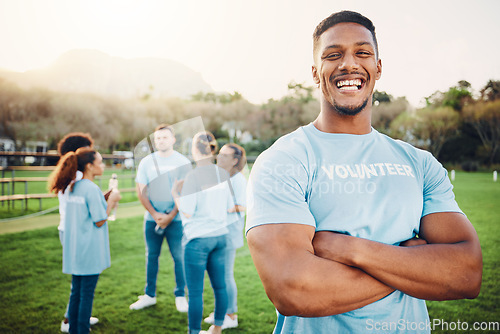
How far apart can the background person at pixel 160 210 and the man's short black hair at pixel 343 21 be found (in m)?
3.10

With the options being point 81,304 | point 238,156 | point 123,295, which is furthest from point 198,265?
point 123,295

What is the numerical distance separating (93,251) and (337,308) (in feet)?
9.44

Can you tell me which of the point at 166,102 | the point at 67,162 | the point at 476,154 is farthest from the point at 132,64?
the point at 67,162

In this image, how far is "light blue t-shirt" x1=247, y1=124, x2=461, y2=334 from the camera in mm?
1246

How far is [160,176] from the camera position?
445cm

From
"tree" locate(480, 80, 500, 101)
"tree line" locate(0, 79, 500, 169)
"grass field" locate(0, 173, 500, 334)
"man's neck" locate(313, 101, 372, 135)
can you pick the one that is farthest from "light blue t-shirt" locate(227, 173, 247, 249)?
"tree" locate(480, 80, 500, 101)

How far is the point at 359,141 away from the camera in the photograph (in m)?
1.47

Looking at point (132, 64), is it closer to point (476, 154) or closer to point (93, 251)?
point (476, 154)

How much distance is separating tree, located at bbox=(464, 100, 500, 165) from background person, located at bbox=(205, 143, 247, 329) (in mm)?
48554

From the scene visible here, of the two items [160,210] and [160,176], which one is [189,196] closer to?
[160,210]

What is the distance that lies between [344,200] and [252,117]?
60.9m

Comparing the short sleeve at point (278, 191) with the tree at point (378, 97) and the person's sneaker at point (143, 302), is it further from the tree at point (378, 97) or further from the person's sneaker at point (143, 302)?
the person's sneaker at point (143, 302)

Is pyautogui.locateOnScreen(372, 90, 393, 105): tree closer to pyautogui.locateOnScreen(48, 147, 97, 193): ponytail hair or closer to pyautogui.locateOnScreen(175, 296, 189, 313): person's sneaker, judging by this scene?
pyautogui.locateOnScreen(48, 147, 97, 193): ponytail hair

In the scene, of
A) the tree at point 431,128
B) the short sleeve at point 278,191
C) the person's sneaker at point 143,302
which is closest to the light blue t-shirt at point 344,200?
the short sleeve at point 278,191
